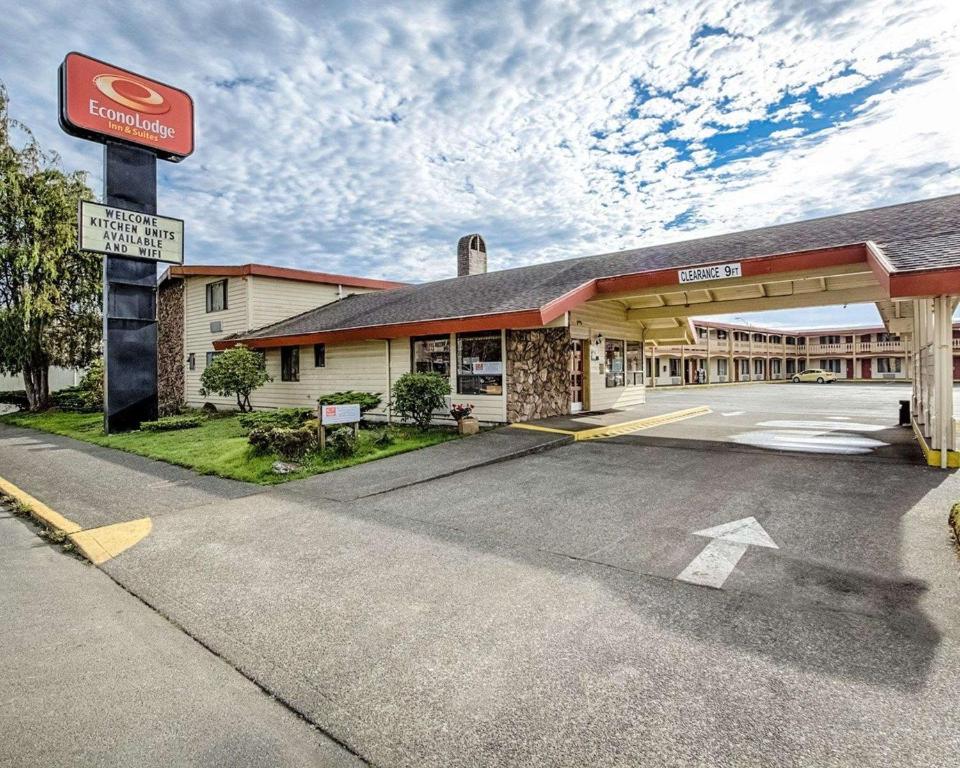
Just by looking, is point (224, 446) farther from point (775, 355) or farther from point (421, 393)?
point (775, 355)

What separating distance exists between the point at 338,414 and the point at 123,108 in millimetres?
11792

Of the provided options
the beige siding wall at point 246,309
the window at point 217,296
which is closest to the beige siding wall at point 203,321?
the beige siding wall at point 246,309

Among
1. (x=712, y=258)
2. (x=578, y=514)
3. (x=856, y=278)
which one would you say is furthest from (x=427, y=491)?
(x=856, y=278)

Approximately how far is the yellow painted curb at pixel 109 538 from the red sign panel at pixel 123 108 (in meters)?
12.4

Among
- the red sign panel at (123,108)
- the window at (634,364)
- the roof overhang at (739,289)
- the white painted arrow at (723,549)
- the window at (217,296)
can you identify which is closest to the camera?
the white painted arrow at (723,549)

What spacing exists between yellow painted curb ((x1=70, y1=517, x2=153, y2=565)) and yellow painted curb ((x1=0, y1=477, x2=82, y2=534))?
0.30 m

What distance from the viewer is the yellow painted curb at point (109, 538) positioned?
5293 millimetres

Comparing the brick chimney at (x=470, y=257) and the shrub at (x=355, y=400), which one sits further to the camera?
the brick chimney at (x=470, y=257)

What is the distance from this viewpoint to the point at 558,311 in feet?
37.0

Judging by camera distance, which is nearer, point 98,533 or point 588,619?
point 588,619

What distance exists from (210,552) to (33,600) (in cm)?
136

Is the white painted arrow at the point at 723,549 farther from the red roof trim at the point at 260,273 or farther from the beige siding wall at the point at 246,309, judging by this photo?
the red roof trim at the point at 260,273

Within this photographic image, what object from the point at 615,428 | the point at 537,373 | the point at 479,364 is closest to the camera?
the point at 615,428

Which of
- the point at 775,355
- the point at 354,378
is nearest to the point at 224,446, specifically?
the point at 354,378
